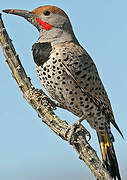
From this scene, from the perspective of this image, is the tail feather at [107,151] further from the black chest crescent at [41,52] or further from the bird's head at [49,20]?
the bird's head at [49,20]

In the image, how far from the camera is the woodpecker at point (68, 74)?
4.62m

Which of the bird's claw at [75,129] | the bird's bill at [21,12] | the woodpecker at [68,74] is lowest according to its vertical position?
the bird's claw at [75,129]

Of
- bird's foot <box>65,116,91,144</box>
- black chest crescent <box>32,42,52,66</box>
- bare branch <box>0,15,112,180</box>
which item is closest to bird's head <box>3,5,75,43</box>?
black chest crescent <box>32,42,52,66</box>

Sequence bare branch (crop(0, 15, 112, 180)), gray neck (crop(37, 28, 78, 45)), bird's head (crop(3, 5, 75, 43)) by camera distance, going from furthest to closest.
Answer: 1. gray neck (crop(37, 28, 78, 45))
2. bird's head (crop(3, 5, 75, 43))
3. bare branch (crop(0, 15, 112, 180))

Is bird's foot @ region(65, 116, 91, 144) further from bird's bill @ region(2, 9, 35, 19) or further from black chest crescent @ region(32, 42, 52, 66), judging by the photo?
bird's bill @ region(2, 9, 35, 19)

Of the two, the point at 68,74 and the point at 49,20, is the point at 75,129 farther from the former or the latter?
the point at 49,20

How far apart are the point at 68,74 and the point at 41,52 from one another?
497mm

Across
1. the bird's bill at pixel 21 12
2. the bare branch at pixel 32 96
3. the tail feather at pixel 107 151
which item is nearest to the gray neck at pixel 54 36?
the bird's bill at pixel 21 12

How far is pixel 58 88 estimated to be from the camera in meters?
4.68

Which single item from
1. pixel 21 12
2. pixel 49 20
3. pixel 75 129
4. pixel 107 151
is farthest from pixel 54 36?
pixel 107 151

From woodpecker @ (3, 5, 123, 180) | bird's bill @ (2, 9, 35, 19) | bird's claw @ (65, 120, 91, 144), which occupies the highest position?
bird's bill @ (2, 9, 35, 19)

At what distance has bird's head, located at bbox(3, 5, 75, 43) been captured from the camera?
15.1 ft

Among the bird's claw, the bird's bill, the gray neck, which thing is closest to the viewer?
the bird's claw

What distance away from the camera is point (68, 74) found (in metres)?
4.70
